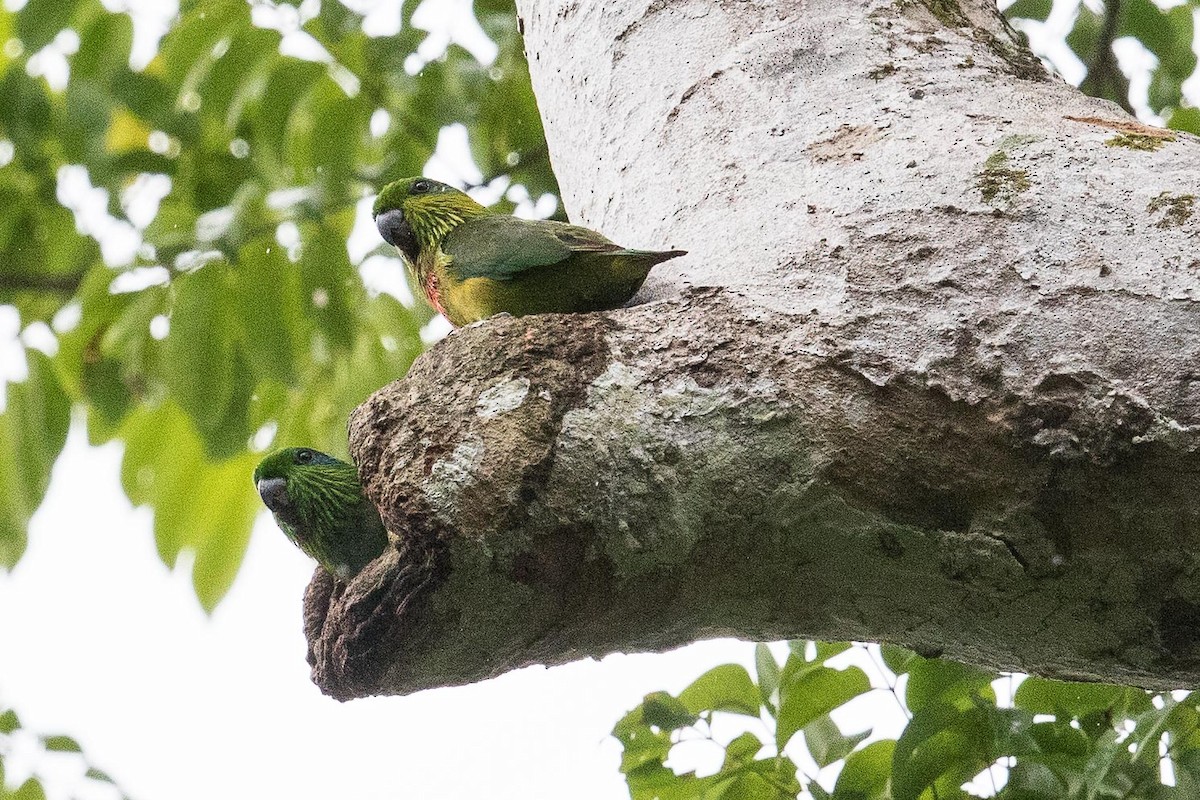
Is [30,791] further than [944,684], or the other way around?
[30,791]

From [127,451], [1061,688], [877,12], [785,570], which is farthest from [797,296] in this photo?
[127,451]

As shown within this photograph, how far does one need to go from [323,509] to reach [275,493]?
0.24 metres

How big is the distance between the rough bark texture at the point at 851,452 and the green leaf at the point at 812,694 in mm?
361

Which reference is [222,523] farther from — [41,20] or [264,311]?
[41,20]

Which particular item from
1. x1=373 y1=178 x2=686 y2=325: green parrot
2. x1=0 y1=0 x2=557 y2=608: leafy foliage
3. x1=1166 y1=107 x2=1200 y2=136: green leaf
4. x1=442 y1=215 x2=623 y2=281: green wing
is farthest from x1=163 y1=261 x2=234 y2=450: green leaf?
x1=1166 y1=107 x2=1200 y2=136: green leaf

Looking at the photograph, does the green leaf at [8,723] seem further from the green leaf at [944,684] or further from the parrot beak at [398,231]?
the green leaf at [944,684]

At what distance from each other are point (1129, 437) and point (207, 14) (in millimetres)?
2849

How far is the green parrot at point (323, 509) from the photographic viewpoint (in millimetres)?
1857

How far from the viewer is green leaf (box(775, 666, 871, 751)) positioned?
6.81 ft

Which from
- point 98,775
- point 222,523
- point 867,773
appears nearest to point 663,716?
point 867,773

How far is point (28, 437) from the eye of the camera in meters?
3.29

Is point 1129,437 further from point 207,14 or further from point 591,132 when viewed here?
point 207,14

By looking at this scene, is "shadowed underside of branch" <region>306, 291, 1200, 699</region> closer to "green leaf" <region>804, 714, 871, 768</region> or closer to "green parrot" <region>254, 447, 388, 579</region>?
"green parrot" <region>254, 447, 388, 579</region>

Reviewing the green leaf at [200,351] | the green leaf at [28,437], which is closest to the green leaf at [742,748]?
the green leaf at [200,351]
